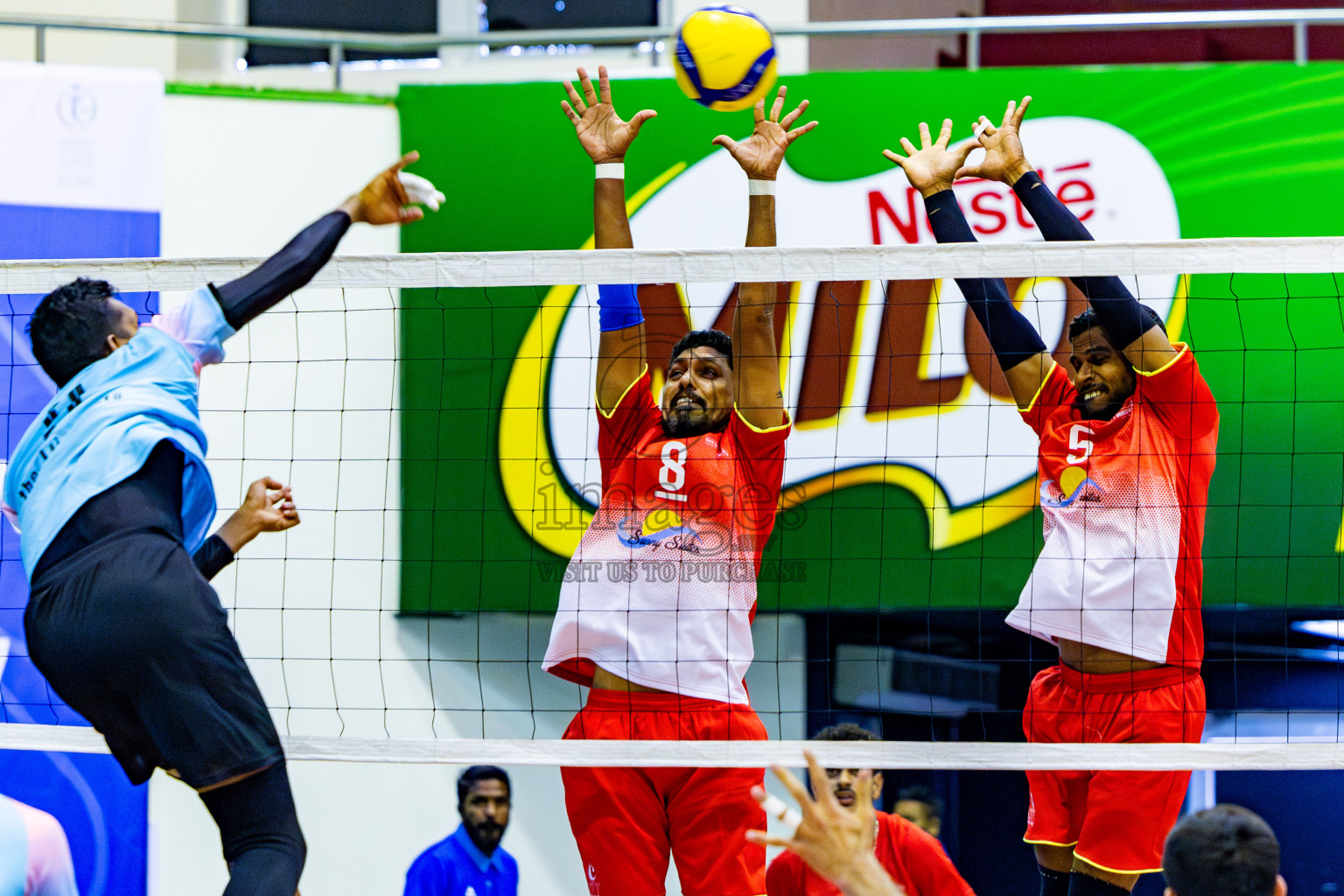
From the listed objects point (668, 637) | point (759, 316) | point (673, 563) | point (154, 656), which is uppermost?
point (759, 316)

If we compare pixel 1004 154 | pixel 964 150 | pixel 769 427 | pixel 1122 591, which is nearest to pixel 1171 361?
pixel 1122 591

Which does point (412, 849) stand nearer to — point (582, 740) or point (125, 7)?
point (582, 740)

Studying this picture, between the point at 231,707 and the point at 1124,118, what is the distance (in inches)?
186

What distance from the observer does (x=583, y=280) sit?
374 centimetres

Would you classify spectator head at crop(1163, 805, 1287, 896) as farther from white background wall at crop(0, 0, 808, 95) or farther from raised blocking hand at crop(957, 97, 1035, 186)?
white background wall at crop(0, 0, 808, 95)

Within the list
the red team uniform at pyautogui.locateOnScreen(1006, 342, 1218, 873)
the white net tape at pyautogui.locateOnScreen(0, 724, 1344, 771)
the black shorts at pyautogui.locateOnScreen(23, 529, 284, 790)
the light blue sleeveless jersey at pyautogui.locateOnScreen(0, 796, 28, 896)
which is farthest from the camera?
the red team uniform at pyautogui.locateOnScreen(1006, 342, 1218, 873)

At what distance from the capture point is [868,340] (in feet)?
18.8

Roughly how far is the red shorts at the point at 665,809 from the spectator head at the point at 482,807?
224 cm

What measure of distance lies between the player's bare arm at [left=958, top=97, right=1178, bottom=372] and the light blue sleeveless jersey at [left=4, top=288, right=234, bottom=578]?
243cm

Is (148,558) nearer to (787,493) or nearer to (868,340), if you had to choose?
(787,493)

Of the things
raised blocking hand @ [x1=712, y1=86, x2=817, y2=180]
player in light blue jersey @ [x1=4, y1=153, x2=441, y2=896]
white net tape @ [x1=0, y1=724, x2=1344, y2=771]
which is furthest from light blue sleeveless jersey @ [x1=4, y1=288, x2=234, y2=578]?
raised blocking hand @ [x1=712, y1=86, x2=817, y2=180]

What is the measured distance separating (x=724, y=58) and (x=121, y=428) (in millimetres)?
2253

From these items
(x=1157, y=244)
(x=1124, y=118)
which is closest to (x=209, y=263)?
(x=1157, y=244)

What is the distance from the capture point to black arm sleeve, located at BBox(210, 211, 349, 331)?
308 centimetres
